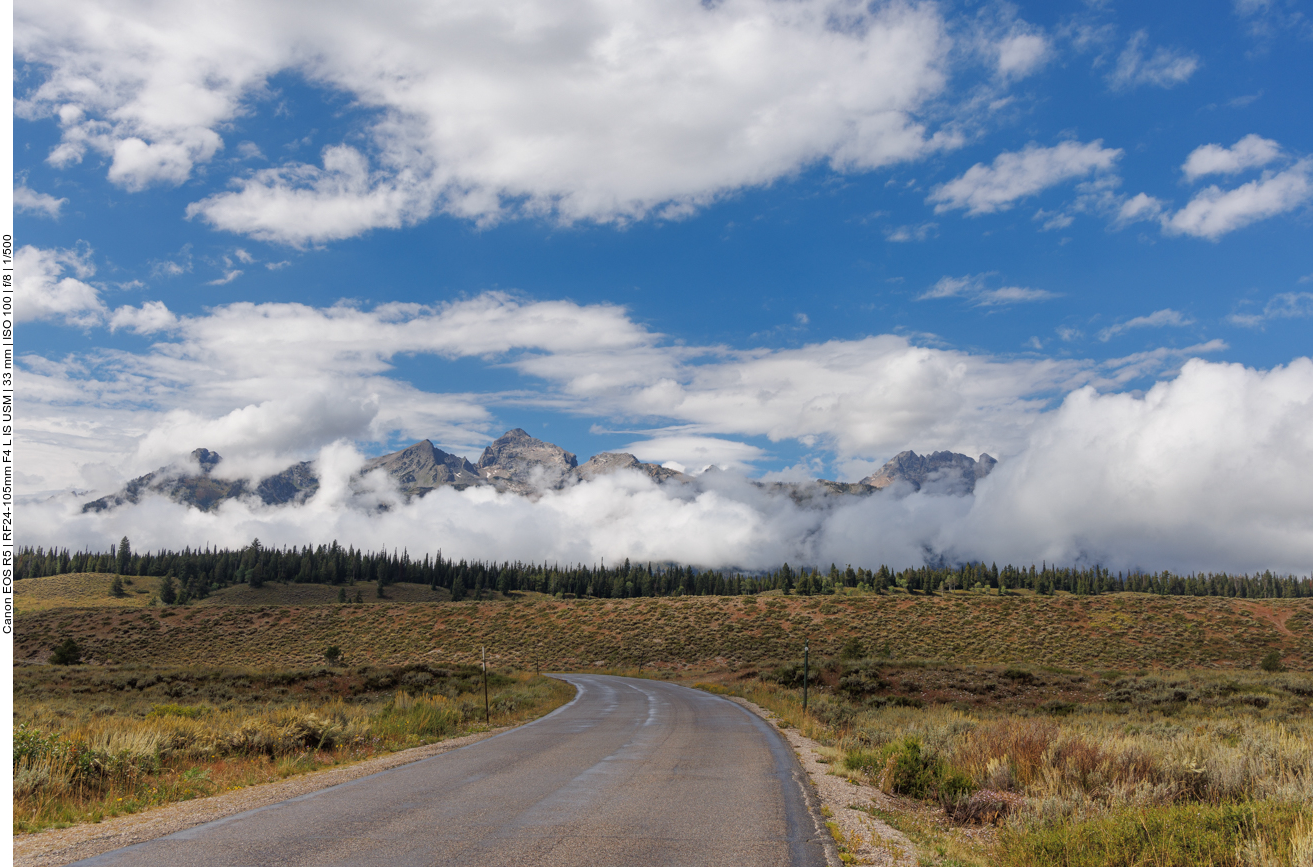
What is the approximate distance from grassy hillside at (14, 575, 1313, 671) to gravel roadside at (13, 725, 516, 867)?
52542 millimetres

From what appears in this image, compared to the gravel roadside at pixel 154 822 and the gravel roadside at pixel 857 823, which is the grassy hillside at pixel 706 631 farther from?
the gravel roadside at pixel 154 822

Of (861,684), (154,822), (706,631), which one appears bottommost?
(706,631)

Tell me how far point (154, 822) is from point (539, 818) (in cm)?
498

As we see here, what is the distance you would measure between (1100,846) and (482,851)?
20.5 feet

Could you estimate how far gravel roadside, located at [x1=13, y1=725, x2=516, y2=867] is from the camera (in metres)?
7.56

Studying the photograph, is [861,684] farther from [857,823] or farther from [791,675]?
[857,823]

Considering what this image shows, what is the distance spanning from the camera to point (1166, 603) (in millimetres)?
74688

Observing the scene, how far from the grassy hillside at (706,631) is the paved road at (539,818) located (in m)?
48.2

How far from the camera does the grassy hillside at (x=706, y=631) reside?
60.7 metres

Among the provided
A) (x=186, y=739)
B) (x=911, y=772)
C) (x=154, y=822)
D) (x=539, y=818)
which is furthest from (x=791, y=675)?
(x=154, y=822)

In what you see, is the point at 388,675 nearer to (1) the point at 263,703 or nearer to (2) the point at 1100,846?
(1) the point at 263,703

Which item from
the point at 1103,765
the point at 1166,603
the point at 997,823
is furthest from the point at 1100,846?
the point at 1166,603

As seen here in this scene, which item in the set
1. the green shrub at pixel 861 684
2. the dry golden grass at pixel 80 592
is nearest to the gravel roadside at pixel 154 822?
the green shrub at pixel 861 684

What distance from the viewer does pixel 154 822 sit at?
29.7ft
